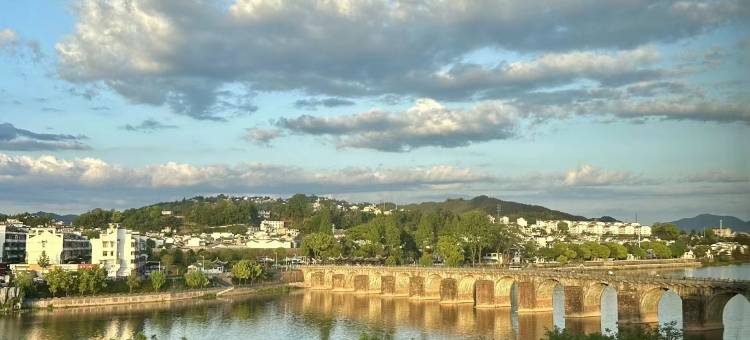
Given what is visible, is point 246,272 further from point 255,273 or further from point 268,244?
point 268,244

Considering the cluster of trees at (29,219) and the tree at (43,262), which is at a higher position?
the cluster of trees at (29,219)

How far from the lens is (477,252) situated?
12256 centimetres

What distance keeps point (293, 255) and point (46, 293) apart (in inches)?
2662

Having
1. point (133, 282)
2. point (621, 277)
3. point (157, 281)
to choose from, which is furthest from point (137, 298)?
point (621, 277)

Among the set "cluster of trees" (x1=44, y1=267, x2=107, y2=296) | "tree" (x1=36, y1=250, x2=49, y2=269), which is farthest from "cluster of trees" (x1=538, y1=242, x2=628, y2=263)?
"tree" (x1=36, y1=250, x2=49, y2=269)

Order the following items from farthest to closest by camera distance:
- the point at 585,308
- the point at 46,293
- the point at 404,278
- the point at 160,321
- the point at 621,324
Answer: the point at 404,278 → the point at 46,293 → the point at 160,321 → the point at 585,308 → the point at 621,324

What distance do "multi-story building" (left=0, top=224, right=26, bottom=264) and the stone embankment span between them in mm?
20294

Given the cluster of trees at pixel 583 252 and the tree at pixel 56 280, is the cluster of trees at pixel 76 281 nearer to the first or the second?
the tree at pixel 56 280

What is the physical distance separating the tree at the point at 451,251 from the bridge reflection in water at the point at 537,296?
16436 mm

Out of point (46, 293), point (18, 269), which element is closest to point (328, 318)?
point (46, 293)

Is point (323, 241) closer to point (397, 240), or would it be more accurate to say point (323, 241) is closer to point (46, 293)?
point (397, 240)

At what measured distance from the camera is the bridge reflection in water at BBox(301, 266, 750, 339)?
49.0 m

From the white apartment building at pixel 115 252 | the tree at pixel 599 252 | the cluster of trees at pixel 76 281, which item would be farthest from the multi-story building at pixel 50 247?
the tree at pixel 599 252

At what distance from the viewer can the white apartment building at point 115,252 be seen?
92250 millimetres
